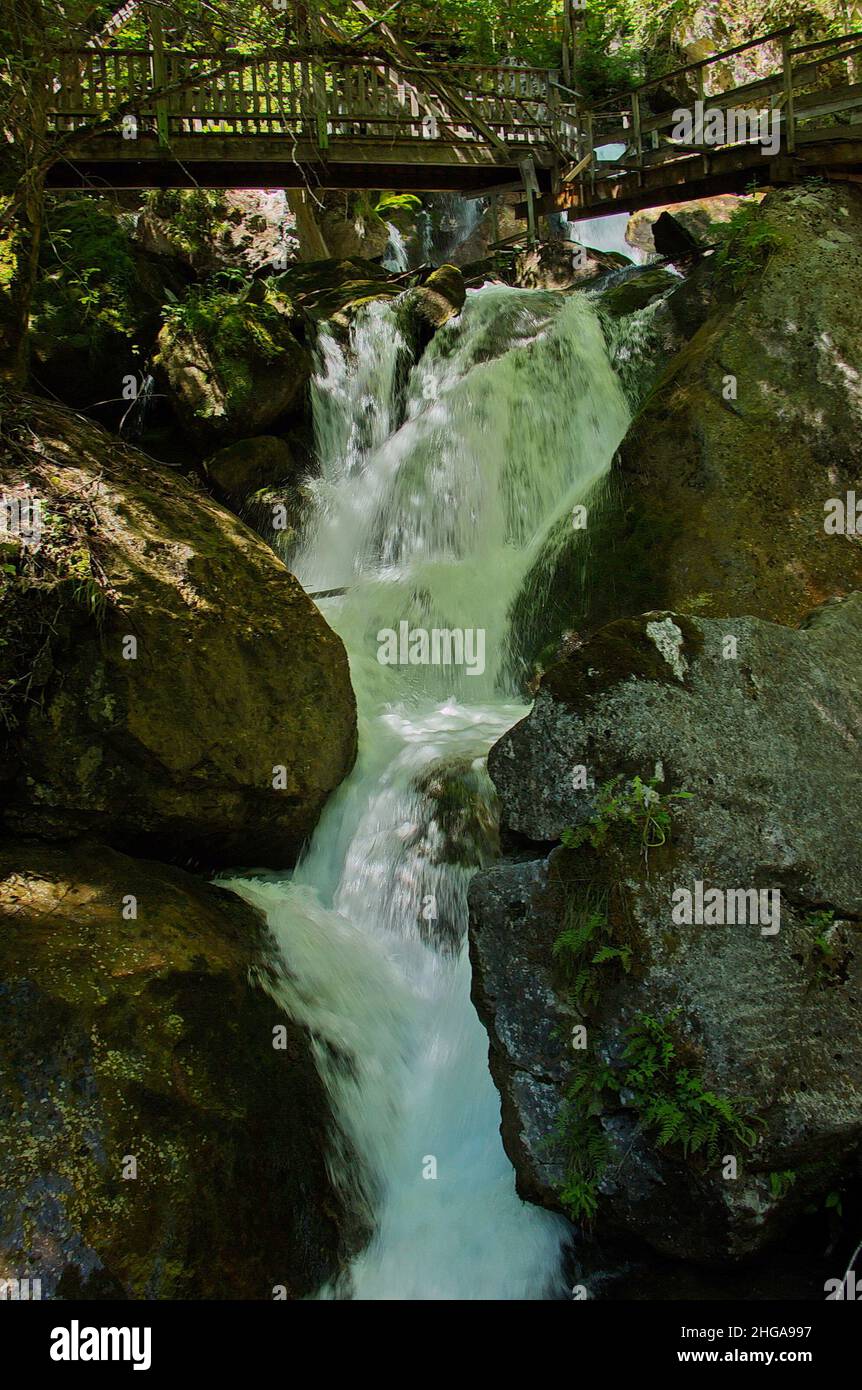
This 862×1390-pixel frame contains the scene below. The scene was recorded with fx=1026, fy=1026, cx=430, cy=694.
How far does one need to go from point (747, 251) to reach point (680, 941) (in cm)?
631

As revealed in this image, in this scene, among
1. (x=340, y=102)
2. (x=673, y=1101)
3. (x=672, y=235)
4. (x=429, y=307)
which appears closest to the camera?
(x=673, y=1101)

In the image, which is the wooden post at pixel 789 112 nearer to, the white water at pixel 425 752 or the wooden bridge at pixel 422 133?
the wooden bridge at pixel 422 133

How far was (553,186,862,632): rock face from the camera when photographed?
7129 mm

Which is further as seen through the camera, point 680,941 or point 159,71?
point 159,71

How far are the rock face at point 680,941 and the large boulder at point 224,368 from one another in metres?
6.49

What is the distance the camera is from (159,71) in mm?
11742

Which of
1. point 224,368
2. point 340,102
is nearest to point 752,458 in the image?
point 224,368

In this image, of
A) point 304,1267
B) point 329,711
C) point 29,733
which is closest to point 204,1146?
point 304,1267

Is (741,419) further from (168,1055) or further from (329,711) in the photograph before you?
(168,1055)

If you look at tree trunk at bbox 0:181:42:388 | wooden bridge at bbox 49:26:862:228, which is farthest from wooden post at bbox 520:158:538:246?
tree trunk at bbox 0:181:42:388

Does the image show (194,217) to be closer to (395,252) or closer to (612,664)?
(395,252)

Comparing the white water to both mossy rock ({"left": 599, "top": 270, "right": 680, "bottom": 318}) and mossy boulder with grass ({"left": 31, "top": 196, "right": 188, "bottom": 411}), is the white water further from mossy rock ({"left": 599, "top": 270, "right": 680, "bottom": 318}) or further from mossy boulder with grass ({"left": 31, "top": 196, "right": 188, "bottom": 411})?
mossy boulder with grass ({"left": 31, "top": 196, "right": 188, "bottom": 411})

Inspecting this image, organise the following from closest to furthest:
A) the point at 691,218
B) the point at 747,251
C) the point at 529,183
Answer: the point at 747,251 → the point at 529,183 → the point at 691,218

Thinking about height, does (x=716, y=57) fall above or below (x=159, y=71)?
below
